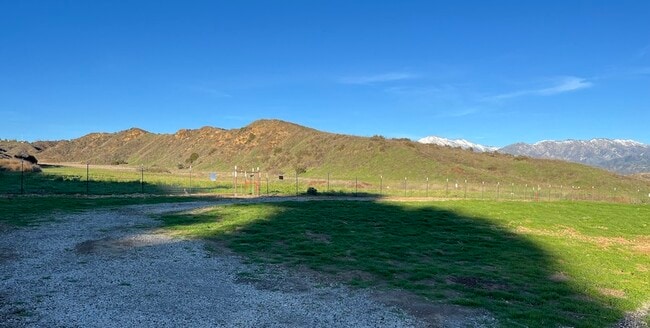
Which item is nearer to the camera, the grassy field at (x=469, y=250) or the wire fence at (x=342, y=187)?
the grassy field at (x=469, y=250)

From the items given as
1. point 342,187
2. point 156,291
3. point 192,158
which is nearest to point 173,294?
point 156,291

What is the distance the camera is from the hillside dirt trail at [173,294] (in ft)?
39.0

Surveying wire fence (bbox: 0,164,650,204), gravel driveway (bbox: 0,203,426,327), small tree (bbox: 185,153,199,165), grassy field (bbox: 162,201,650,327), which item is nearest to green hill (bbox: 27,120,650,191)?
small tree (bbox: 185,153,199,165)

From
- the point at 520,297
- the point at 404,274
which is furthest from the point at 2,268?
the point at 520,297

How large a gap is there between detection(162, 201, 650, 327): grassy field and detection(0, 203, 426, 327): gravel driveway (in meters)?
2.34

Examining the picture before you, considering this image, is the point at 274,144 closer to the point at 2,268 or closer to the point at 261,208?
the point at 261,208

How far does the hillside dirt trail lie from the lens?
468 inches

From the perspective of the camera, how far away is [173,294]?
45.9 ft

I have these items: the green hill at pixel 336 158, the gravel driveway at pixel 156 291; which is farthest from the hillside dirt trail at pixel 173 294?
the green hill at pixel 336 158

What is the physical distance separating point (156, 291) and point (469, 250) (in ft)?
53.7

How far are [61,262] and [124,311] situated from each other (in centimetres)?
684

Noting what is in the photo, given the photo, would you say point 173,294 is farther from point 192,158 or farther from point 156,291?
point 192,158

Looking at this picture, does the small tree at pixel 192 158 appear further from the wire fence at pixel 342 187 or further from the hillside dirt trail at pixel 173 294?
the hillside dirt trail at pixel 173 294

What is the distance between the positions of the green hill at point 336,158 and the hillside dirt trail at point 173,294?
70.6 metres
